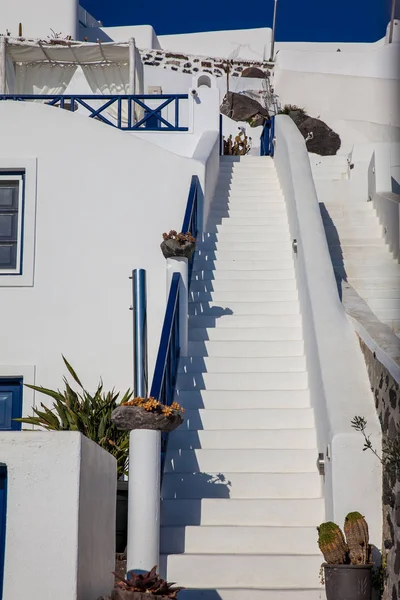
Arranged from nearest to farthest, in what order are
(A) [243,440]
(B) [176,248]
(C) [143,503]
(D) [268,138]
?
(C) [143,503] → (A) [243,440] → (B) [176,248] → (D) [268,138]

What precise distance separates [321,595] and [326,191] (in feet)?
27.5

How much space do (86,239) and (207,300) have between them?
1.68 meters

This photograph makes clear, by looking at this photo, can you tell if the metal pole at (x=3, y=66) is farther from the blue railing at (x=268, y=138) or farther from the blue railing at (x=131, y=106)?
the blue railing at (x=268, y=138)

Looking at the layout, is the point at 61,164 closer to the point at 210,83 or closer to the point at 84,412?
the point at 84,412

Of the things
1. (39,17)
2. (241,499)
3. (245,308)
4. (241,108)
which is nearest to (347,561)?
(241,499)

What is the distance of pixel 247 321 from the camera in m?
10.2

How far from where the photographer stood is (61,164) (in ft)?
37.7

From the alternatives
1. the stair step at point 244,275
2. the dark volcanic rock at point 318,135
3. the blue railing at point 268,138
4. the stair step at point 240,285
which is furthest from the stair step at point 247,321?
the dark volcanic rock at point 318,135

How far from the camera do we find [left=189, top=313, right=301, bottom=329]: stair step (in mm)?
10117

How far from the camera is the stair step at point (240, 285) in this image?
10.8 m

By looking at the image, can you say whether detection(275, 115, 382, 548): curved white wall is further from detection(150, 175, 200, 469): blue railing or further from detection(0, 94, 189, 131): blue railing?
detection(0, 94, 189, 131): blue railing

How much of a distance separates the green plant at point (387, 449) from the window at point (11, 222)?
17.0 ft

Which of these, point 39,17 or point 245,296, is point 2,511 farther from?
point 39,17

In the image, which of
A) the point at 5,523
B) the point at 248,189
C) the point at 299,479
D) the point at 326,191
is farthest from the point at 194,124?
the point at 5,523
